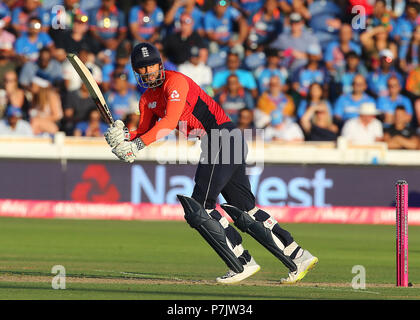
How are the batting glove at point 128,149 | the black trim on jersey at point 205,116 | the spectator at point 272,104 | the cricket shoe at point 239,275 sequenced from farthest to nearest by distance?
the spectator at point 272,104 → the cricket shoe at point 239,275 → the black trim on jersey at point 205,116 → the batting glove at point 128,149

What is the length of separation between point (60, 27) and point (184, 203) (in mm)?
11034

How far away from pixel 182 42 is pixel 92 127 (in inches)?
93.6

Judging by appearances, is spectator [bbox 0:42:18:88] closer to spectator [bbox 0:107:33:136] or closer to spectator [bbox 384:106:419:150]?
spectator [bbox 0:107:33:136]

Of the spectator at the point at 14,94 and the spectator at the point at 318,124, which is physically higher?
the spectator at the point at 14,94

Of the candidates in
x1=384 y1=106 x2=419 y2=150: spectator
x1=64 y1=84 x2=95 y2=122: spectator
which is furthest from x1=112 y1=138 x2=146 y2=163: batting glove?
x1=384 y1=106 x2=419 y2=150: spectator

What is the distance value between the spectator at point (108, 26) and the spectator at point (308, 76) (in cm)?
336

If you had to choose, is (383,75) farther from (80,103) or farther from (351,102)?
(80,103)

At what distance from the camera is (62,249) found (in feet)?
44.3

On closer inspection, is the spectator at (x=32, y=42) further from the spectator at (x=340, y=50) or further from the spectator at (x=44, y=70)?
the spectator at (x=340, y=50)

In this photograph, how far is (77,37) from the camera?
19766 millimetres

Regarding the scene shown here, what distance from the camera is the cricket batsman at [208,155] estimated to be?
9.41m

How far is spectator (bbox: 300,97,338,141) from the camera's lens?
18641mm

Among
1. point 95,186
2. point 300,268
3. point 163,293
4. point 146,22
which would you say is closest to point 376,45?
point 146,22

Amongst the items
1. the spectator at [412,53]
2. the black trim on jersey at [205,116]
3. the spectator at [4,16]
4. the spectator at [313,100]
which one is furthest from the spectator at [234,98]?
the black trim on jersey at [205,116]
